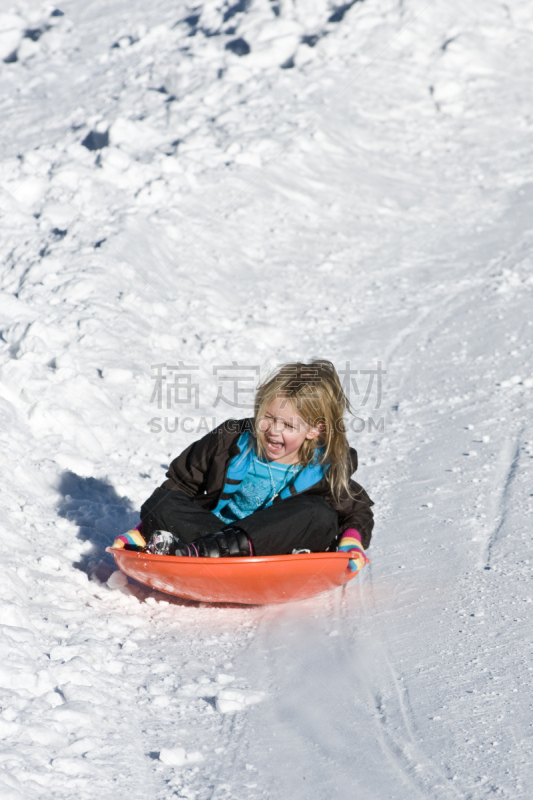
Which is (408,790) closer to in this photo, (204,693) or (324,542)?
(204,693)

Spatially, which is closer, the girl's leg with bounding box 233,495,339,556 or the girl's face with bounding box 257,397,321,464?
the girl's leg with bounding box 233,495,339,556

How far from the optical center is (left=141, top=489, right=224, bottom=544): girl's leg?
2.74 m

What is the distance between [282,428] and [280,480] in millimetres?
234

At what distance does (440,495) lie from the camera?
3.37 m

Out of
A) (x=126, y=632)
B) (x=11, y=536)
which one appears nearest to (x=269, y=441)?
(x=126, y=632)

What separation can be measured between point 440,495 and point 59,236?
361 cm

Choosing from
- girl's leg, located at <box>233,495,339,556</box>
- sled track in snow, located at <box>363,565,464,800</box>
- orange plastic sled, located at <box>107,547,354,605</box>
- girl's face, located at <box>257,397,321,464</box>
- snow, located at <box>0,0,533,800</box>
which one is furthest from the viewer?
girl's face, located at <box>257,397,321,464</box>

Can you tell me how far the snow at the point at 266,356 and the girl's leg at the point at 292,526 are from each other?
9.2 inches

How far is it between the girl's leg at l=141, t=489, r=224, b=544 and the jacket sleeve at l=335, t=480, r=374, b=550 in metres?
0.48

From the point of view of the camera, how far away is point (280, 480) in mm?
2934

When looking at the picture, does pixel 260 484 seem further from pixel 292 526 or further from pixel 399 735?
pixel 399 735

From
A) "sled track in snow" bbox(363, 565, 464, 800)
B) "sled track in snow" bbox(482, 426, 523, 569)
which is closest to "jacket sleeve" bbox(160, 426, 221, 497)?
"sled track in snow" bbox(363, 565, 464, 800)

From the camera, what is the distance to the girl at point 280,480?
274 centimetres

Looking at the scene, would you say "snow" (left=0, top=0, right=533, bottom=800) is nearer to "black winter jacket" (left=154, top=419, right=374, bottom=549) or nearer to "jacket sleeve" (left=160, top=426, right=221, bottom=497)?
"black winter jacket" (left=154, top=419, right=374, bottom=549)
